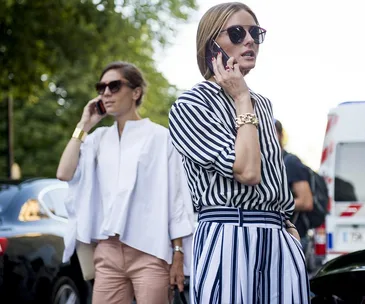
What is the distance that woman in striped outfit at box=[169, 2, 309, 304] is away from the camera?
3.18 meters

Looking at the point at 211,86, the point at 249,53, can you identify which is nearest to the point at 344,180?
the point at 249,53

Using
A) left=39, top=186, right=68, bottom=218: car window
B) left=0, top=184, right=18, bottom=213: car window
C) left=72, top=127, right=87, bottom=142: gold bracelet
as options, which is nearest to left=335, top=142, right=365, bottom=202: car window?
left=39, top=186, right=68, bottom=218: car window

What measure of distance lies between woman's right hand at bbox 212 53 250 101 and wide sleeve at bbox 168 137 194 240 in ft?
5.96

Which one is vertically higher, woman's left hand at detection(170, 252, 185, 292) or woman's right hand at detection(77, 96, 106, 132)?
woman's right hand at detection(77, 96, 106, 132)

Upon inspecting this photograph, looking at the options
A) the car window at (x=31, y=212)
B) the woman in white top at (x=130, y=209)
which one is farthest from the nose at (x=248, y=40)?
the car window at (x=31, y=212)

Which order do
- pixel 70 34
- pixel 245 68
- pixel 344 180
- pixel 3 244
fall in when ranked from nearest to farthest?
pixel 245 68
pixel 3 244
pixel 344 180
pixel 70 34

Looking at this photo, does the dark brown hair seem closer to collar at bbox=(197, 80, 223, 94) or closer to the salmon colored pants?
the salmon colored pants

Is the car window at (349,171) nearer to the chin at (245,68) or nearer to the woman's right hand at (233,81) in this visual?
the chin at (245,68)

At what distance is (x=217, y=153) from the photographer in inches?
125

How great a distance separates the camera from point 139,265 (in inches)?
196

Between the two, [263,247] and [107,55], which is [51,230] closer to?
[263,247]

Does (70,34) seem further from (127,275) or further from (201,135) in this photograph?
(201,135)

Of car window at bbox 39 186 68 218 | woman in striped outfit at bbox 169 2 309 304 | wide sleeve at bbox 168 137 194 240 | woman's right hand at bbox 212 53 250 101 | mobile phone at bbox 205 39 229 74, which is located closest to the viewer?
woman in striped outfit at bbox 169 2 309 304

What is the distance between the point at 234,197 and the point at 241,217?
0.25 ft
